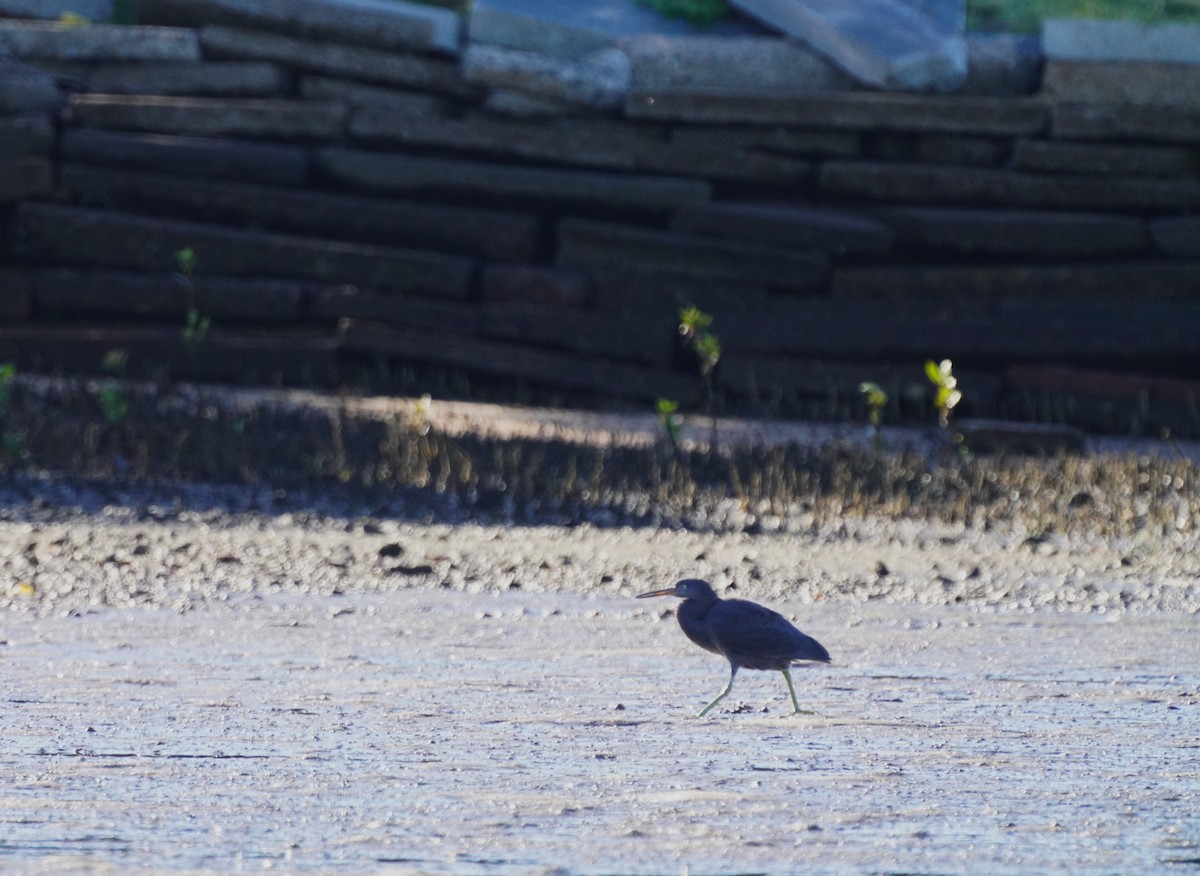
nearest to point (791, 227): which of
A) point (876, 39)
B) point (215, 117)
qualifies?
point (876, 39)

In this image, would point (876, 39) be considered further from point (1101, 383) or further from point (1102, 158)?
point (1101, 383)

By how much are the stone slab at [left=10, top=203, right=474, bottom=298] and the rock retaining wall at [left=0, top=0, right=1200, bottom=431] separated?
0.08ft

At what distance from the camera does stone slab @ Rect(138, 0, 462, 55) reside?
1304cm

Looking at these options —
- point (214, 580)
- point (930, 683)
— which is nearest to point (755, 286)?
point (214, 580)

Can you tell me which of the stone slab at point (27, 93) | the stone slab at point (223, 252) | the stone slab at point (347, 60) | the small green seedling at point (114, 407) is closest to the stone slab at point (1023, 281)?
the stone slab at point (223, 252)

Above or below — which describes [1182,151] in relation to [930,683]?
above

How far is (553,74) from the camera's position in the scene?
1280 centimetres

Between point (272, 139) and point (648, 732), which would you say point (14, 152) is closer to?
point (272, 139)

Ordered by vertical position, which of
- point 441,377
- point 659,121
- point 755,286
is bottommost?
point 441,377

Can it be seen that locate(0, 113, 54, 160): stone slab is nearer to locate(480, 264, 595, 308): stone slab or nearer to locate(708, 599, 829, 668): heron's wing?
locate(480, 264, 595, 308): stone slab

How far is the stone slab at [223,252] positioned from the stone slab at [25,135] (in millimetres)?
403

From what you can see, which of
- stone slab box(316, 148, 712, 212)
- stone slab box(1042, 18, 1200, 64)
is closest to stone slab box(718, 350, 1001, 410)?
stone slab box(316, 148, 712, 212)

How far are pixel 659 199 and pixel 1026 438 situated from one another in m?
3.35

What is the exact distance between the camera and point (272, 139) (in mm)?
13164
